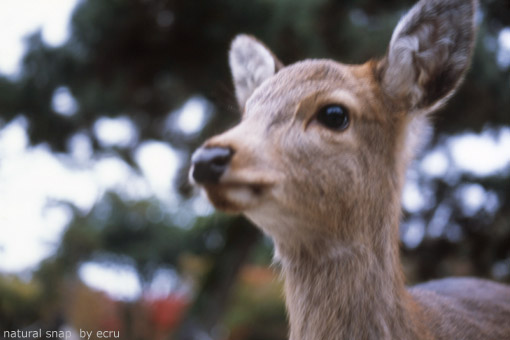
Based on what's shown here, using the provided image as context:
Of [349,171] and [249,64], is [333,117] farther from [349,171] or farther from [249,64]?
[249,64]

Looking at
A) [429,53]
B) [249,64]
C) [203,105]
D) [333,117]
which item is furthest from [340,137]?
[203,105]

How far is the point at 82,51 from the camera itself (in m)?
4.41

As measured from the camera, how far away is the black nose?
1151mm

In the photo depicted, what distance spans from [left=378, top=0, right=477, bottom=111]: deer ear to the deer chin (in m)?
0.57

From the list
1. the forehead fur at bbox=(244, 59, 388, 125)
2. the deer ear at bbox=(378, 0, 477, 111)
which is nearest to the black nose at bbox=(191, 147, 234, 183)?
the forehead fur at bbox=(244, 59, 388, 125)

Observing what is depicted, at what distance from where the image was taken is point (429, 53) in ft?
4.85

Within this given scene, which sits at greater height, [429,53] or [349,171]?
[429,53]

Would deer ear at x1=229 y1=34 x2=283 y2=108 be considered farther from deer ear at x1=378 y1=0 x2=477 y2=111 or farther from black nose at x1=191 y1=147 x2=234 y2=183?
black nose at x1=191 y1=147 x2=234 y2=183

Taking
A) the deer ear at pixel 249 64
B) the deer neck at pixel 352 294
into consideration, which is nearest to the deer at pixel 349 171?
the deer neck at pixel 352 294

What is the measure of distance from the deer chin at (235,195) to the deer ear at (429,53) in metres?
0.57

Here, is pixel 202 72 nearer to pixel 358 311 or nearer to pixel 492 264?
pixel 492 264

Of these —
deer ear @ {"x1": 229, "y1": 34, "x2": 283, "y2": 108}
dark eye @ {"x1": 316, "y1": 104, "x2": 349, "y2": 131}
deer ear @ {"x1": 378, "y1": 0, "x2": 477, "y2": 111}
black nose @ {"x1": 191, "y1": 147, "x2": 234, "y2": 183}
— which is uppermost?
deer ear @ {"x1": 229, "y1": 34, "x2": 283, "y2": 108}

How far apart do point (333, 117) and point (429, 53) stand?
335mm

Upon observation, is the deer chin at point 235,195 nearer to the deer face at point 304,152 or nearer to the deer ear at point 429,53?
the deer face at point 304,152
